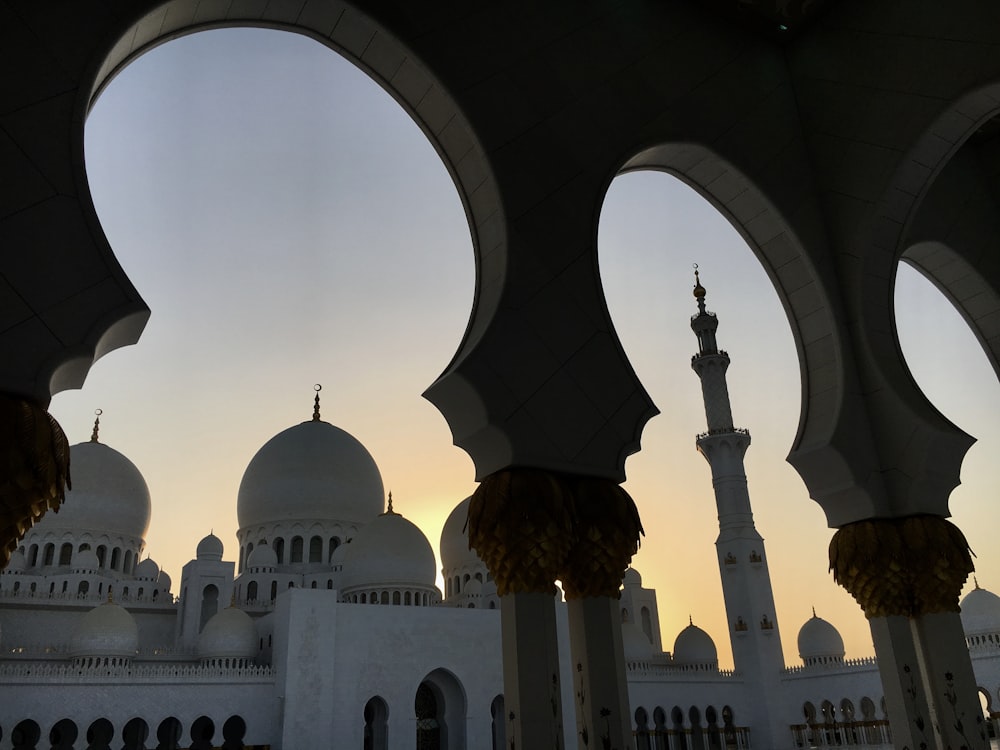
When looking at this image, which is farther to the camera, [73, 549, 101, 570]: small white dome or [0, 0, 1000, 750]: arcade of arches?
[73, 549, 101, 570]: small white dome

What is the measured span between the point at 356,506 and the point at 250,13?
72.2 feet

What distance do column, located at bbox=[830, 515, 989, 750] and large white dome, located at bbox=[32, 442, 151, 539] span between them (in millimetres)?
22642

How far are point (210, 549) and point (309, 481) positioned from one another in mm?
3417

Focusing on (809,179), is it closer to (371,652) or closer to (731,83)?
(731,83)

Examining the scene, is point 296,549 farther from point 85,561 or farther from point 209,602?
point 85,561

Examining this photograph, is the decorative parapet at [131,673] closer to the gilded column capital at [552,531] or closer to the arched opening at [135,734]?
the arched opening at [135,734]

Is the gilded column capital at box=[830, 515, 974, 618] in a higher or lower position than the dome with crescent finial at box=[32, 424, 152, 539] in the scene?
lower

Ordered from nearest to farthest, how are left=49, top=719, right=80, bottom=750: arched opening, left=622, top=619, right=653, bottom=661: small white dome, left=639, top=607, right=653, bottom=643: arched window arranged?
left=49, top=719, right=80, bottom=750: arched opening
left=622, top=619, right=653, bottom=661: small white dome
left=639, top=607, right=653, bottom=643: arched window

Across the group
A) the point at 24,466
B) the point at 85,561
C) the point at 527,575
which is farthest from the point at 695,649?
the point at 24,466

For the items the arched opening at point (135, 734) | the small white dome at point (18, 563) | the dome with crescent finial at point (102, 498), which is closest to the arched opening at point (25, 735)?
the arched opening at point (135, 734)

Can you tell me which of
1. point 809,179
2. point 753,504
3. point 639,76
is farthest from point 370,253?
point 753,504

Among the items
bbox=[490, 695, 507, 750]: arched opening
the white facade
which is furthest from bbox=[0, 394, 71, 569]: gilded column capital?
bbox=[490, 695, 507, 750]: arched opening

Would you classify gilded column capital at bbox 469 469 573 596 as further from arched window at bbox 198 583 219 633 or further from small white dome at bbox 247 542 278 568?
small white dome at bbox 247 542 278 568

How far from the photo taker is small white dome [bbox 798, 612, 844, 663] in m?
23.0
